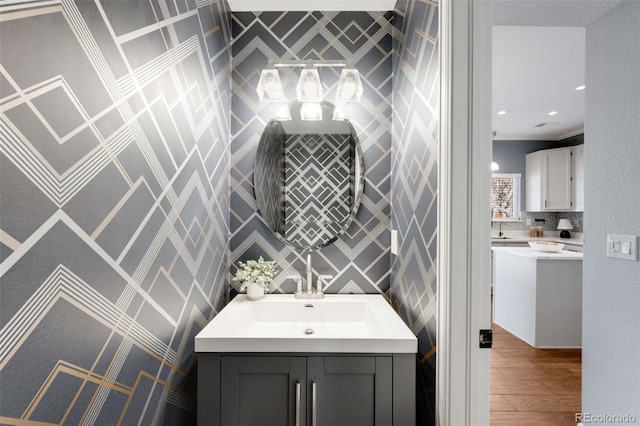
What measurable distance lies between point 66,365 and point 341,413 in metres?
0.87

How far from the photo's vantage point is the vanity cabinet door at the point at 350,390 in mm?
1214

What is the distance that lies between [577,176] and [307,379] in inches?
229

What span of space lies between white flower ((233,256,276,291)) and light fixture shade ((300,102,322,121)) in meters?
0.77

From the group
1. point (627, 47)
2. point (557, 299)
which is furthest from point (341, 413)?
point (557, 299)

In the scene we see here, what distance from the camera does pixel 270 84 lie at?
167 cm

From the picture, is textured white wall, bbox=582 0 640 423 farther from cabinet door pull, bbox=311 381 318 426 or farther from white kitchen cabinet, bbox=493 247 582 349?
cabinet door pull, bbox=311 381 318 426

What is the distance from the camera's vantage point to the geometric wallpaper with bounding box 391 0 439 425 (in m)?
1.22

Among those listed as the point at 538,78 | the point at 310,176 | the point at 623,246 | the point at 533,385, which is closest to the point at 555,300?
the point at 533,385

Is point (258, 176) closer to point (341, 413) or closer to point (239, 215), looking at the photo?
point (239, 215)

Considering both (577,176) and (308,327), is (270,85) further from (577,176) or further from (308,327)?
(577,176)

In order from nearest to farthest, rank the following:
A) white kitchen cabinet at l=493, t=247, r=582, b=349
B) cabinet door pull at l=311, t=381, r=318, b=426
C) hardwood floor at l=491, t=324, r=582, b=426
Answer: cabinet door pull at l=311, t=381, r=318, b=426 → hardwood floor at l=491, t=324, r=582, b=426 → white kitchen cabinet at l=493, t=247, r=582, b=349

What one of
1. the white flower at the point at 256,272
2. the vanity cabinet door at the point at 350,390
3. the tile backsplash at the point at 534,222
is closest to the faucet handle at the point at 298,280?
the white flower at the point at 256,272

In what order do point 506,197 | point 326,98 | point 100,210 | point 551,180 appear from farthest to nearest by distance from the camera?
1. point 506,197
2. point 551,180
3. point 326,98
4. point 100,210

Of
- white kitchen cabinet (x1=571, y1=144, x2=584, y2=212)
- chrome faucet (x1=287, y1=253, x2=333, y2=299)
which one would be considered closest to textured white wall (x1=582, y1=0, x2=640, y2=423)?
chrome faucet (x1=287, y1=253, x2=333, y2=299)
